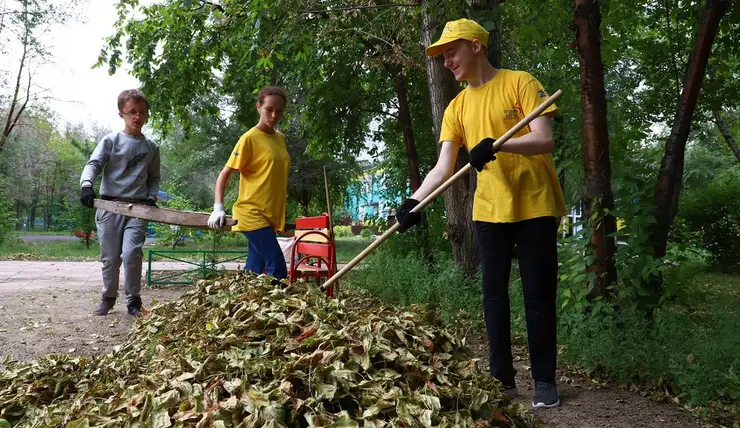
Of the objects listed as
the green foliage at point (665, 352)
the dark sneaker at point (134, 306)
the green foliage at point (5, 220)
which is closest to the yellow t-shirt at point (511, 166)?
the green foliage at point (665, 352)

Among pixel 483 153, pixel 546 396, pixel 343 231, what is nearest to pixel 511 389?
pixel 546 396

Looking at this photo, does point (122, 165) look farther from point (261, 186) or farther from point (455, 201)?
point (455, 201)

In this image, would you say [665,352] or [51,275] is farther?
[51,275]

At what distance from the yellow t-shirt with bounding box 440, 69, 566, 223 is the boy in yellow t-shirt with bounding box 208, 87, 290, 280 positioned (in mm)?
1823

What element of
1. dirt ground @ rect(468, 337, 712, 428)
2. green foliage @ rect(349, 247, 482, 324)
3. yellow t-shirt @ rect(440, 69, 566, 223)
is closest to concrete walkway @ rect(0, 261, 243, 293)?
green foliage @ rect(349, 247, 482, 324)

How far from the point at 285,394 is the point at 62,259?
14.8 m

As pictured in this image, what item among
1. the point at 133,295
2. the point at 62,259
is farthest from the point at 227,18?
the point at 62,259

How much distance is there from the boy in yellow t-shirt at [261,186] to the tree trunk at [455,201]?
2551mm

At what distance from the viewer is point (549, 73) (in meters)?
10.2

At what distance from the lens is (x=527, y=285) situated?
343 cm

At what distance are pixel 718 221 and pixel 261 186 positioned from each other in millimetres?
12491

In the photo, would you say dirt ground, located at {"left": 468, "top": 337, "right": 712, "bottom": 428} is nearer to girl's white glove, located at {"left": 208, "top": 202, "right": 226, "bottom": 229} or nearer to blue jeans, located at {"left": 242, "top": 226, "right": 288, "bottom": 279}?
blue jeans, located at {"left": 242, "top": 226, "right": 288, "bottom": 279}

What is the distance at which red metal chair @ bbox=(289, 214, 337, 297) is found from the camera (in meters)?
5.74

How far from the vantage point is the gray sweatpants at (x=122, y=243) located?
5.77 metres
